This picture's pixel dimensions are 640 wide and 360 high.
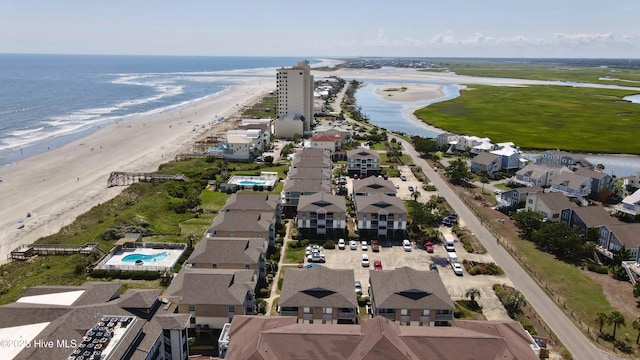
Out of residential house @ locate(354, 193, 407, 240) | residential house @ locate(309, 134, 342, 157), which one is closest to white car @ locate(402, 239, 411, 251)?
residential house @ locate(354, 193, 407, 240)

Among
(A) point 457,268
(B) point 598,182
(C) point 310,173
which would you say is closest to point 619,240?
(A) point 457,268

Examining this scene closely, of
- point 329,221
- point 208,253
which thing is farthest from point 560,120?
point 208,253

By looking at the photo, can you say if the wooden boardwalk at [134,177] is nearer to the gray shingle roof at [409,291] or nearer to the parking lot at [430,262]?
the parking lot at [430,262]

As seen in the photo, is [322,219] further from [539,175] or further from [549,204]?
[539,175]

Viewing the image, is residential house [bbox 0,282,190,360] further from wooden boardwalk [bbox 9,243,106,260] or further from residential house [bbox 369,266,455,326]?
wooden boardwalk [bbox 9,243,106,260]

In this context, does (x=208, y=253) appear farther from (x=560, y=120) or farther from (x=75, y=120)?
(x=560, y=120)

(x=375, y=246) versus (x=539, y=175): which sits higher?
(x=539, y=175)
